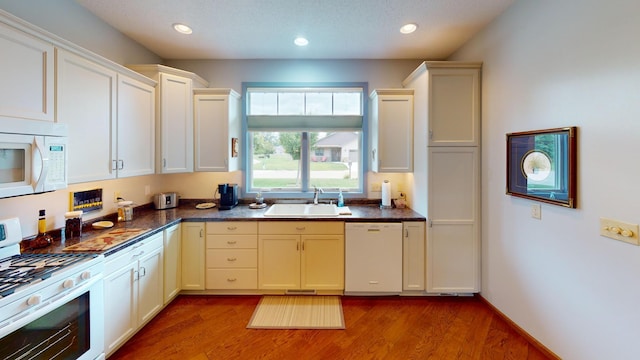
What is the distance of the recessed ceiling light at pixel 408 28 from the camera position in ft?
8.47

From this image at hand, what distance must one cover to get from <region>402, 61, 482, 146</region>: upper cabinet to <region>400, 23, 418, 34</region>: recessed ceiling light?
355 mm

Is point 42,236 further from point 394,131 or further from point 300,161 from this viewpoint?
point 394,131

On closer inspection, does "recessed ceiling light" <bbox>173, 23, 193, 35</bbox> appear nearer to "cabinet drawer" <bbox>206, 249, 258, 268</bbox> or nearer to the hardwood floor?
"cabinet drawer" <bbox>206, 249, 258, 268</bbox>

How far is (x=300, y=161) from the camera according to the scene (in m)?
3.62

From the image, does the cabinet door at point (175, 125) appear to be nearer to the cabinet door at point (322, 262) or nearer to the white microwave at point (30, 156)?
the white microwave at point (30, 156)

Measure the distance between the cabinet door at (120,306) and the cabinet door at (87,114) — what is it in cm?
76

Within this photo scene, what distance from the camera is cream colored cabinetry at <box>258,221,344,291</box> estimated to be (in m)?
2.81

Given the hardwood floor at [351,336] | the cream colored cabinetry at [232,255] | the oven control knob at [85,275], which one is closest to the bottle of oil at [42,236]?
the oven control knob at [85,275]

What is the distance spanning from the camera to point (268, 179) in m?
3.63

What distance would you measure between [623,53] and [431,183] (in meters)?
1.54

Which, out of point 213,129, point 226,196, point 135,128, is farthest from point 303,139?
point 135,128

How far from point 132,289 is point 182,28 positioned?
2.42 metres

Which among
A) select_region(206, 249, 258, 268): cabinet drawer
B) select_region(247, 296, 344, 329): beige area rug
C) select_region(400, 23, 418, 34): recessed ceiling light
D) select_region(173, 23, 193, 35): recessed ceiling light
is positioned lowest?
select_region(247, 296, 344, 329): beige area rug

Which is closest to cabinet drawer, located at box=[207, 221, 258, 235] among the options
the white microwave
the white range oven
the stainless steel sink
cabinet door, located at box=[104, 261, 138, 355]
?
the stainless steel sink
